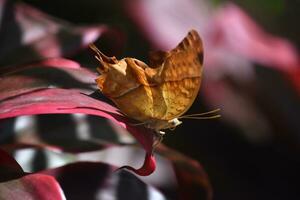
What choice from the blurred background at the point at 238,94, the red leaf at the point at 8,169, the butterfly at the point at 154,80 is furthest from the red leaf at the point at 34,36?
the red leaf at the point at 8,169

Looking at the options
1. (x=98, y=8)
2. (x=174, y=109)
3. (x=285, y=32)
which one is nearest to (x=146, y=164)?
(x=174, y=109)

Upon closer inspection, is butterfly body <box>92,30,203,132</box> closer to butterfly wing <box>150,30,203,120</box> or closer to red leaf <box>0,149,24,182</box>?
butterfly wing <box>150,30,203,120</box>

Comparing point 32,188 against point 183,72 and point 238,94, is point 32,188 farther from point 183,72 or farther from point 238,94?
point 238,94

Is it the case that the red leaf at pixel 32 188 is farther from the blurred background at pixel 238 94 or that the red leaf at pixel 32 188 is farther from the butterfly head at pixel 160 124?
the blurred background at pixel 238 94

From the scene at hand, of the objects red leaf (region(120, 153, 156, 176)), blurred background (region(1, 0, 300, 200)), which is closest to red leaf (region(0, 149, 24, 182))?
red leaf (region(120, 153, 156, 176))

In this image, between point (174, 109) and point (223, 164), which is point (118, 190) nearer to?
point (174, 109)

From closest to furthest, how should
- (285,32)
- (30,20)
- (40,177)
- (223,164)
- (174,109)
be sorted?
(40,177) < (174,109) < (30,20) < (223,164) < (285,32)

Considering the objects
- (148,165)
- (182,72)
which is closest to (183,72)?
(182,72)
